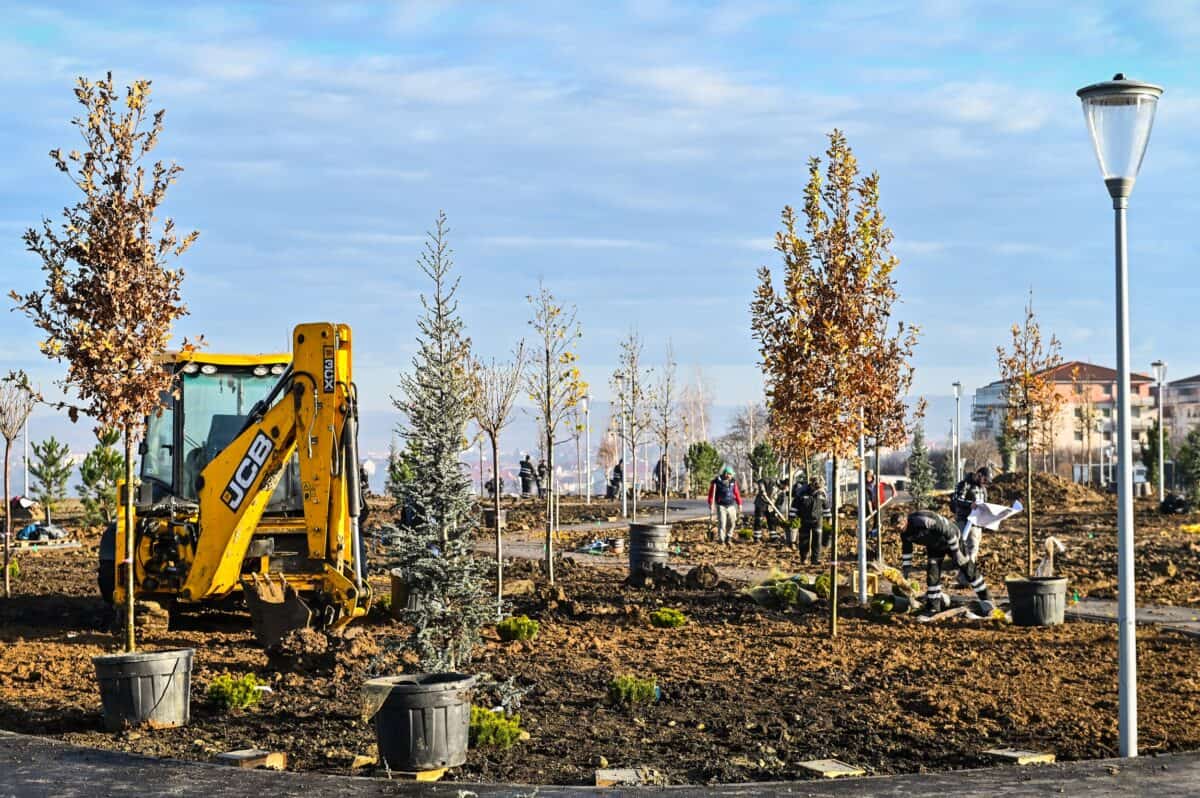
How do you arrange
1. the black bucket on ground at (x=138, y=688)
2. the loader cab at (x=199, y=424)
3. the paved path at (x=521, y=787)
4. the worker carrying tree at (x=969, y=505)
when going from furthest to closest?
1. the worker carrying tree at (x=969, y=505)
2. the loader cab at (x=199, y=424)
3. the black bucket on ground at (x=138, y=688)
4. the paved path at (x=521, y=787)

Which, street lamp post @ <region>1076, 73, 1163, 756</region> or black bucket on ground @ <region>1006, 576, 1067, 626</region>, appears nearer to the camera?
street lamp post @ <region>1076, 73, 1163, 756</region>

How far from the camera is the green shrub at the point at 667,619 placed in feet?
53.1

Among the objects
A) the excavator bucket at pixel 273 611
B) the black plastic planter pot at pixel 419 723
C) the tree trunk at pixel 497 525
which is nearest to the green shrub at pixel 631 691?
the black plastic planter pot at pixel 419 723

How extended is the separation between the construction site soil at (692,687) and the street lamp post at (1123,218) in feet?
1.94

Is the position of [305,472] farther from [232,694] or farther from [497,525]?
[497,525]

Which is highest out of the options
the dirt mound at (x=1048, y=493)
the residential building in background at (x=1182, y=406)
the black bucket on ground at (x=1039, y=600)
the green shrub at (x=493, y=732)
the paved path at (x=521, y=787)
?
the residential building in background at (x=1182, y=406)

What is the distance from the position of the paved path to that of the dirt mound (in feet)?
114

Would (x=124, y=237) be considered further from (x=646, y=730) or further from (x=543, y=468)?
(x=543, y=468)

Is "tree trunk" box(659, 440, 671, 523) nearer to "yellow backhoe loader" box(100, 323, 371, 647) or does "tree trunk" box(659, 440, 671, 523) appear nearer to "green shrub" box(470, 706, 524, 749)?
"yellow backhoe loader" box(100, 323, 371, 647)

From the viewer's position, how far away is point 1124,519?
9492 millimetres

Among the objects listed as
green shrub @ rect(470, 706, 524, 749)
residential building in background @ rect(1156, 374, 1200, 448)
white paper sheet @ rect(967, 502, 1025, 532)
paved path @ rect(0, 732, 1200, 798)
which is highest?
residential building in background @ rect(1156, 374, 1200, 448)

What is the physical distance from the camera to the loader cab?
52.8 feet

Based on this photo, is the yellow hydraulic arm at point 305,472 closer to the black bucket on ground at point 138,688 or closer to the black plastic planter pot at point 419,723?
the black bucket on ground at point 138,688

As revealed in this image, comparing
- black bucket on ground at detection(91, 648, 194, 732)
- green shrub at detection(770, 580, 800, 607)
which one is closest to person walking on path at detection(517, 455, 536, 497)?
green shrub at detection(770, 580, 800, 607)
